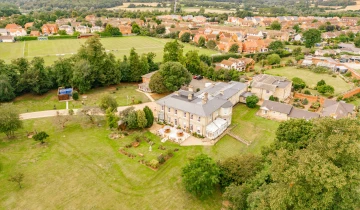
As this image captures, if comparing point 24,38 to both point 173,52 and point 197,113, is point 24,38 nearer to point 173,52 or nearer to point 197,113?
point 173,52

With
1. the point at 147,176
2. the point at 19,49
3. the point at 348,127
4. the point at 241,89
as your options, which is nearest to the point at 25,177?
the point at 147,176

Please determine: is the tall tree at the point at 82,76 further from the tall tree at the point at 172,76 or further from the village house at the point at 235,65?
the village house at the point at 235,65

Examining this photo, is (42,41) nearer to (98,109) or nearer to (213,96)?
(98,109)

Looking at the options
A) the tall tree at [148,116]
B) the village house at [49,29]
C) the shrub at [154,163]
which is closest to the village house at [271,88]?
the tall tree at [148,116]

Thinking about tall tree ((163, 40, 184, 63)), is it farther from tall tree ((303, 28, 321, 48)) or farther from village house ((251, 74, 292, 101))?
tall tree ((303, 28, 321, 48))

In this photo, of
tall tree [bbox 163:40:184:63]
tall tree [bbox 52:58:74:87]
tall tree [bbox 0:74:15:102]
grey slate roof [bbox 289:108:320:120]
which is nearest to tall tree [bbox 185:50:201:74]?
tall tree [bbox 163:40:184:63]

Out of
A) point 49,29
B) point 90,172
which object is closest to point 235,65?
point 90,172
